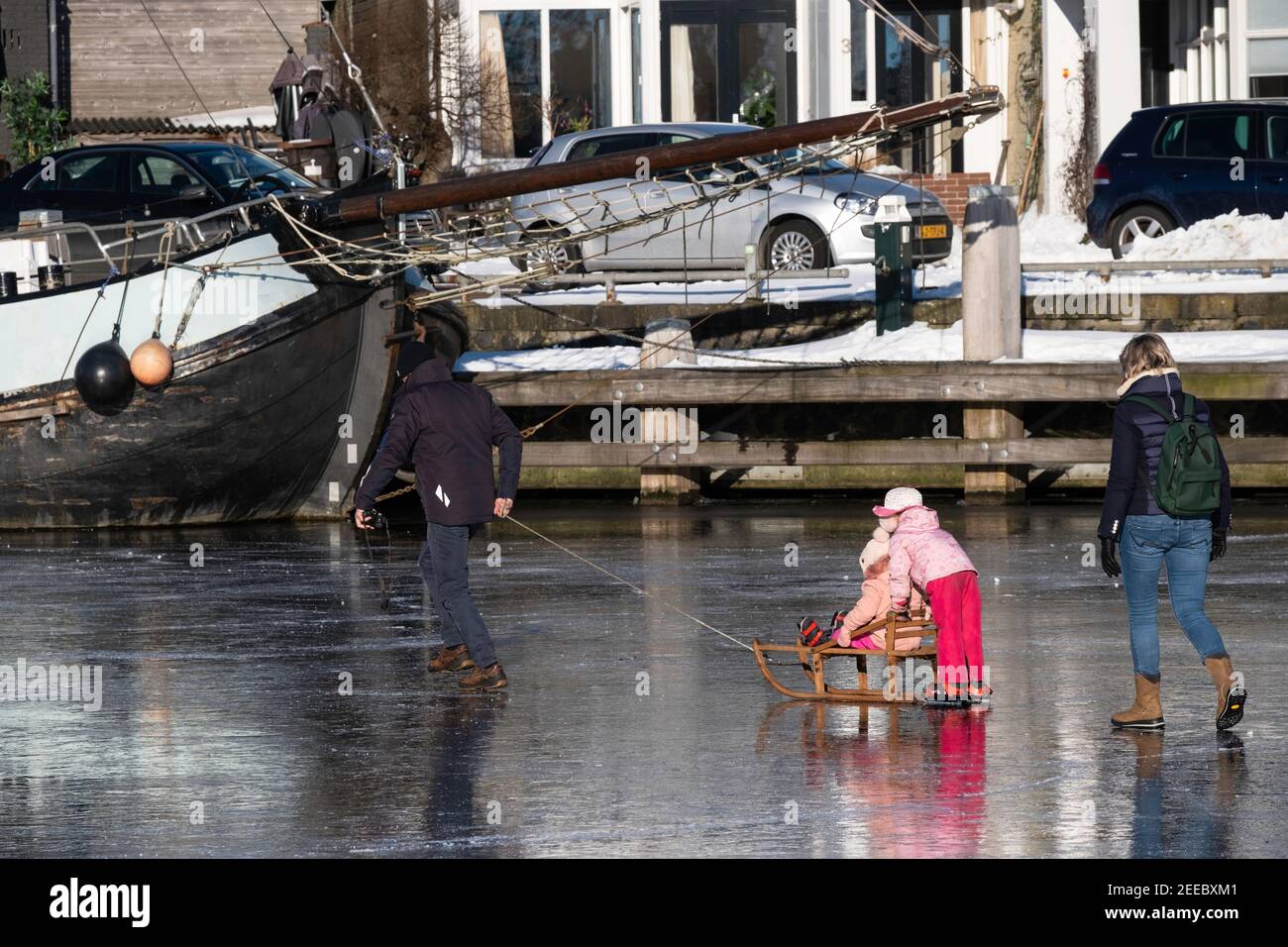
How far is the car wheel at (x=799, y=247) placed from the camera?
21.4 meters

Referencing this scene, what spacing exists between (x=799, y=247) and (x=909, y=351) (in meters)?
2.97

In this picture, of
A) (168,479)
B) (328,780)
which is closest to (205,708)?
(328,780)

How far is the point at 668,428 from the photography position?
18.3 metres

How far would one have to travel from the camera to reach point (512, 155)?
103ft

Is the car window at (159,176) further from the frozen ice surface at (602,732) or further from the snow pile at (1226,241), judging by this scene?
the snow pile at (1226,241)

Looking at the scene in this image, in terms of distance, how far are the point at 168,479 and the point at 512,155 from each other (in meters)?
15.1

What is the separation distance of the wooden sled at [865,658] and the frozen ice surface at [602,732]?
0.10 meters

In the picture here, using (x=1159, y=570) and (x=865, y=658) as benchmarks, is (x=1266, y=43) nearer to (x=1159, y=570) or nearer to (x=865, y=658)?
(x=865, y=658)

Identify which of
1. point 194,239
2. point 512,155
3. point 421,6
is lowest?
point 194,239

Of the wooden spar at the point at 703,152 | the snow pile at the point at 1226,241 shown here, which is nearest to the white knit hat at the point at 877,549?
the wooden spar at the point at 703,152

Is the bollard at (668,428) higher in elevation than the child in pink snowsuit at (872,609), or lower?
higher

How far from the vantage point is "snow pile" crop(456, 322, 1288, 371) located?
1823 cm

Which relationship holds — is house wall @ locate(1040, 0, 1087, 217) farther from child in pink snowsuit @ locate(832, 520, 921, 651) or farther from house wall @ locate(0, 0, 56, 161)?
child in pink snowsuit @ locate(832, 520, 921, 651)
